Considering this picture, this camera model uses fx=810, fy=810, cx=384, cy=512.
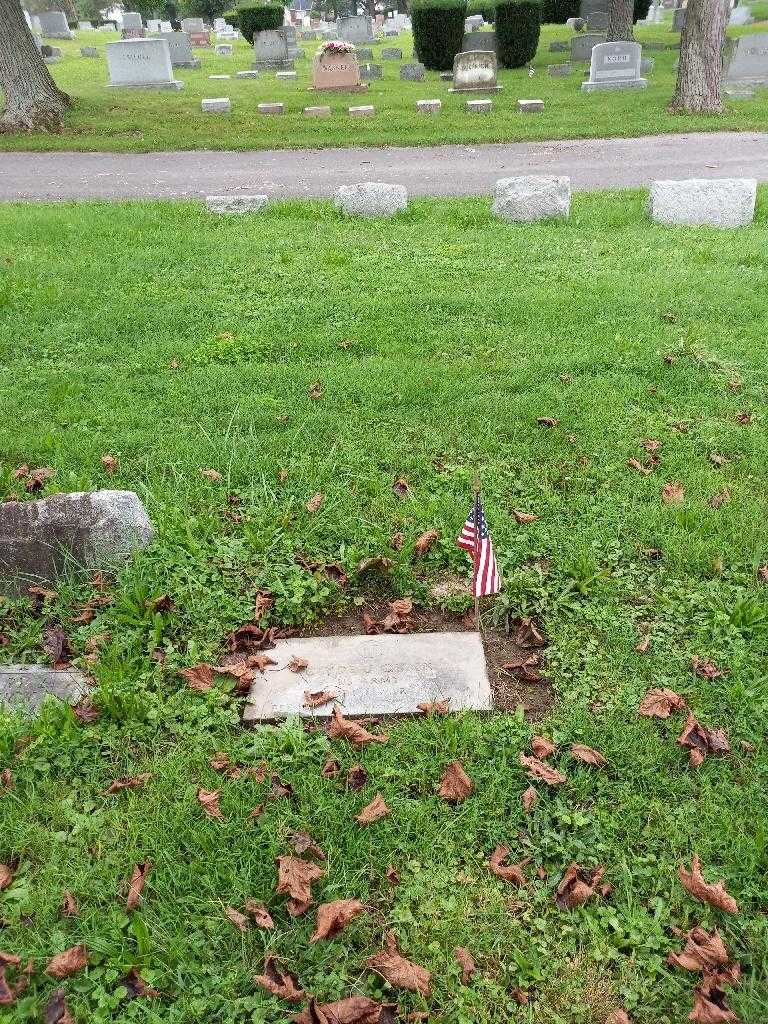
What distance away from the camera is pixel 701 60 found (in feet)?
53.5

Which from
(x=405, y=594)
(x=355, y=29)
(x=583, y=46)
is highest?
(x=355, y=29)

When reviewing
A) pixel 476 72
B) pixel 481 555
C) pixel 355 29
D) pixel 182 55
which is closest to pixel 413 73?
pixel 476 72

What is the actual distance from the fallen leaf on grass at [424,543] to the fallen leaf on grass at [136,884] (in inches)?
77.6

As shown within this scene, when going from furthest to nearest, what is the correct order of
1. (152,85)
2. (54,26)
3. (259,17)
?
(54,26) → (259,17) → (152,85)

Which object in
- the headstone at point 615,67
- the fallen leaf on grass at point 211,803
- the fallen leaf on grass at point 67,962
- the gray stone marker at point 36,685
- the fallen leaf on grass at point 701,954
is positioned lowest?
the fallen leaf on grass at point 701,954

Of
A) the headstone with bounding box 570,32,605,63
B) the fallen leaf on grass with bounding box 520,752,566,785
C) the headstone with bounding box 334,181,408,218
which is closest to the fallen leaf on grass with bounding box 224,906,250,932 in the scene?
the fallen leaf on grass with bounding box 520,752,566,785

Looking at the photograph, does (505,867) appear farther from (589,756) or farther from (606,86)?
(606,86)

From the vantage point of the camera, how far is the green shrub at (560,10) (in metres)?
30.9

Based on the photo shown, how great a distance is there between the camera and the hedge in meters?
23.0

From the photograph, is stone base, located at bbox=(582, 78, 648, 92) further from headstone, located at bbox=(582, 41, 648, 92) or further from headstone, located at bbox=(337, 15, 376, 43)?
headstone, located at bbox=(337, 15, 376, 43)

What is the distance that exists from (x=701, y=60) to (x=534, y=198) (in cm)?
1012

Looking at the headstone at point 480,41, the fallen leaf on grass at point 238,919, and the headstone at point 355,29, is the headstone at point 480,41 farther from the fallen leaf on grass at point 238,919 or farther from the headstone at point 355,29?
the fallen leaf on grass at point 238,919

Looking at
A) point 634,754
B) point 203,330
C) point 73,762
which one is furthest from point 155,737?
point 203,330

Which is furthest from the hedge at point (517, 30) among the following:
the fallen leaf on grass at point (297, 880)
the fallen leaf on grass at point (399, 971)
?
the fallen leaf on grass at point (399, 971)
